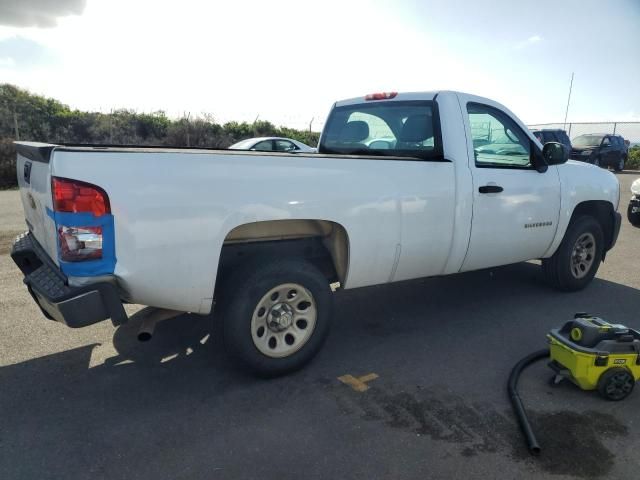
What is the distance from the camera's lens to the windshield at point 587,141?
23.7 m

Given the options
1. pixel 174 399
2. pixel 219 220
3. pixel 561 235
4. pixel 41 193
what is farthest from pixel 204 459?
pixel 561 235

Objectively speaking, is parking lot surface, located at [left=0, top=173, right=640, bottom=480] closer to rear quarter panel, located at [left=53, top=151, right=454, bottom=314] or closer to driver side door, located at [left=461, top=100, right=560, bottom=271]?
rear quarter panel, located at [left=53, top=151, right=454, bottom=314]

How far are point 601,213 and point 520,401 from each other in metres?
3.36

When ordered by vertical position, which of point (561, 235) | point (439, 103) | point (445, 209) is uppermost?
point (439, 103)

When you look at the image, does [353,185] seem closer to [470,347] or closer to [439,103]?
[439,103]

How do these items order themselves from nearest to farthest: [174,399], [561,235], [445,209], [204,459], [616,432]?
[204,459] → [616,432] → [174,399] → [445,209] → [561,235]

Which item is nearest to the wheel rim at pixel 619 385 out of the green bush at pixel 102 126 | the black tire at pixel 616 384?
the black tire at pixel 616 384

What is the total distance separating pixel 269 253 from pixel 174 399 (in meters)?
1.13

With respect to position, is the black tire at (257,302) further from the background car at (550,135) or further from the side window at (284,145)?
the background car at (550,135)

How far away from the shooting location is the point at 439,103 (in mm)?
4168

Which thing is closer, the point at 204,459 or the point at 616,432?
the point at 204,459

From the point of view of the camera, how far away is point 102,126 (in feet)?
80.8

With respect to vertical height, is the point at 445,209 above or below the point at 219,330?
above

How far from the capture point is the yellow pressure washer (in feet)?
10.2
